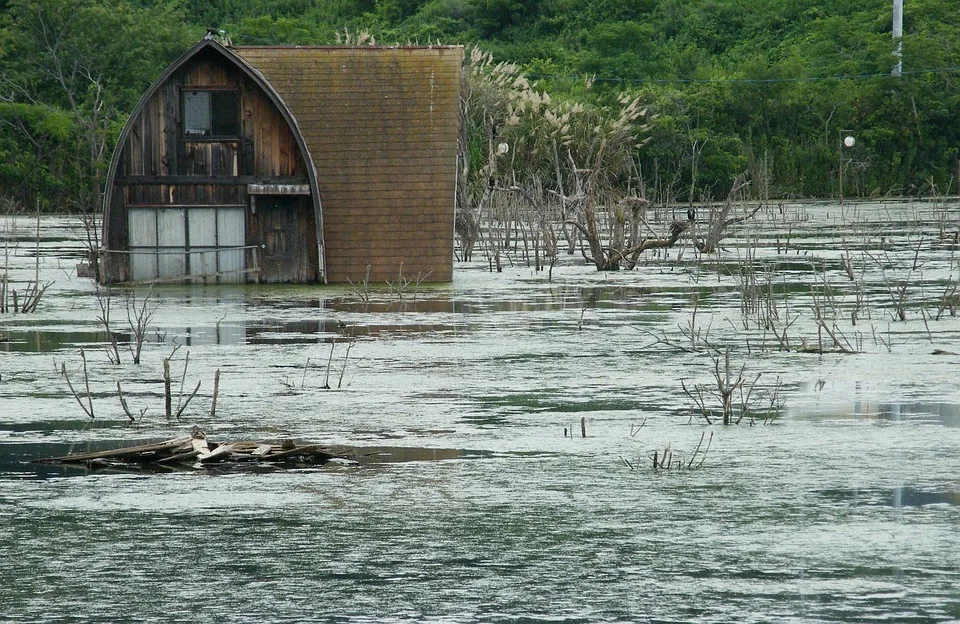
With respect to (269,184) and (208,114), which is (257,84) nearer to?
(208,114)

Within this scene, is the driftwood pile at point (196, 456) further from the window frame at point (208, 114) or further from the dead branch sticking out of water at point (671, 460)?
the window frame at point (208, 114)

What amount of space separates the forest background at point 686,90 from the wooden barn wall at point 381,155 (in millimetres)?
23425

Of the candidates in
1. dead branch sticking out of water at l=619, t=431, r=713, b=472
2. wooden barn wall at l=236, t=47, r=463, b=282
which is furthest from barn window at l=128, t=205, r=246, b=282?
dead branch sticking out of water at l=619, t=431, r=713, b=472

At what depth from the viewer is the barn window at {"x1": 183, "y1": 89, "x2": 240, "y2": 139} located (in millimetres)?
25062

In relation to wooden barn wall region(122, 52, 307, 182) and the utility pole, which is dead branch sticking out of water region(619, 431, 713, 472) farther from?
the utility pole

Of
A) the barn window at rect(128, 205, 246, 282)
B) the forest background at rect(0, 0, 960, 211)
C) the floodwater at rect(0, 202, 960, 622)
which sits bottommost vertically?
the floodwater at rect(0, 202, 960, 622)

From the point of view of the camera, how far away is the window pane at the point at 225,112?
2505 centimetres

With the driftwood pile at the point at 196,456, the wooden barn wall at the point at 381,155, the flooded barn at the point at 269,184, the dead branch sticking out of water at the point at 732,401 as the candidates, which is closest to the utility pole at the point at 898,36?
the wooden barn wall at the point at 381,155

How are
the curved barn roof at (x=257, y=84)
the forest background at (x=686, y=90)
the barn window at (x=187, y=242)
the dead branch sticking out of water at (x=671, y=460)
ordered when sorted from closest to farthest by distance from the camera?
1. the dead branch sticking out of water at (x=671, y=460)
2. the curved barn roof at (x=257, y=84)
3. the barn window at (x=187, y=242)
4. the forest background at (x=686, y=90)

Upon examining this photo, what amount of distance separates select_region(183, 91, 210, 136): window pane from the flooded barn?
2 centimetres

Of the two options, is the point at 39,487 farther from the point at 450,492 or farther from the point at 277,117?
the point at 277,117

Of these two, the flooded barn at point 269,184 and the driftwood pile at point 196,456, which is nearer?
the driftwood pile at point 196,456

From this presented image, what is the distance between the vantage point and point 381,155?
25.4 meters

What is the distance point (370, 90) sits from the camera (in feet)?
85.6
